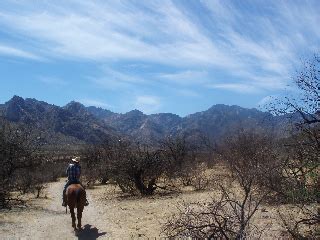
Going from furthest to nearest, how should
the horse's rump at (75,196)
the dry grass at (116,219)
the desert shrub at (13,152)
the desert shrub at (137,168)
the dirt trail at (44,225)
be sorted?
1. the desert shrub at (137,168)
2. the desert shrub at (13,152)
3. the horse's rump at (75,196)
4. the dirt trail at (44,225)
5. the dry grass at (116,219)

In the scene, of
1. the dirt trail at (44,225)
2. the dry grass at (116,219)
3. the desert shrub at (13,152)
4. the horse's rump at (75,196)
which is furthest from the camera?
the desert shrub at (13,152)

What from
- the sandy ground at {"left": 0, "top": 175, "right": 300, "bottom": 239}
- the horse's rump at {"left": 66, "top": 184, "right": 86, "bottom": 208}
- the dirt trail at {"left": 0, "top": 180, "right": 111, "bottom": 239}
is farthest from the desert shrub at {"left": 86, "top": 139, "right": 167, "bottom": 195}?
the horse's rump at {"left": 66, "top": 184, "right": 86, "bottom": 208}

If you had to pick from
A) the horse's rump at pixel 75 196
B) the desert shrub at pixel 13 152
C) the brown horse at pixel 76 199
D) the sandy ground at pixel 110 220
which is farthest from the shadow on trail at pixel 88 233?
the desert shrub at pixel 13 152

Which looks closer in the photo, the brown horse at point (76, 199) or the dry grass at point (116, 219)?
the dry grass at point (116, 219)

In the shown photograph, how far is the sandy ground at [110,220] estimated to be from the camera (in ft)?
47.9

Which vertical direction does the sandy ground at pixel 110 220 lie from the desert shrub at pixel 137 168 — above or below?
below

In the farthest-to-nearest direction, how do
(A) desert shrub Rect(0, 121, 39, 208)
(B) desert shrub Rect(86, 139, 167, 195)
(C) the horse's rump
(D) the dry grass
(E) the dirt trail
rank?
(B) desert shrub Rect(86, 139, 167, 195) → (A) desert shrub Rect(0, 121, 39, 208) → (C) the horse's rump → (E) the dirt trail → (D) the dry grass

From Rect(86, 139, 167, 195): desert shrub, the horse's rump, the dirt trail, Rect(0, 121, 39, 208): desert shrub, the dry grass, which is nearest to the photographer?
the dry grass

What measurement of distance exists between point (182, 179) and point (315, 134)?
1858cm

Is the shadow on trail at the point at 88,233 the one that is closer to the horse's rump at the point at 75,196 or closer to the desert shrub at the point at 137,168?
the horse's rump at the point at 75,196

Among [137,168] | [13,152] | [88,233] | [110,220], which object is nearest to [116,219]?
[110,220]

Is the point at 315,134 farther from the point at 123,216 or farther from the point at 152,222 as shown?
the point at 123,216

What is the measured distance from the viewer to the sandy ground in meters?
14.6

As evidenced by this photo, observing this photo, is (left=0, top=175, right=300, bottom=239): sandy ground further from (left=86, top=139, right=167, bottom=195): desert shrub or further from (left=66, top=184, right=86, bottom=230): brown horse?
(left=86, top=139, right=167, bottom=195): desert shrub
